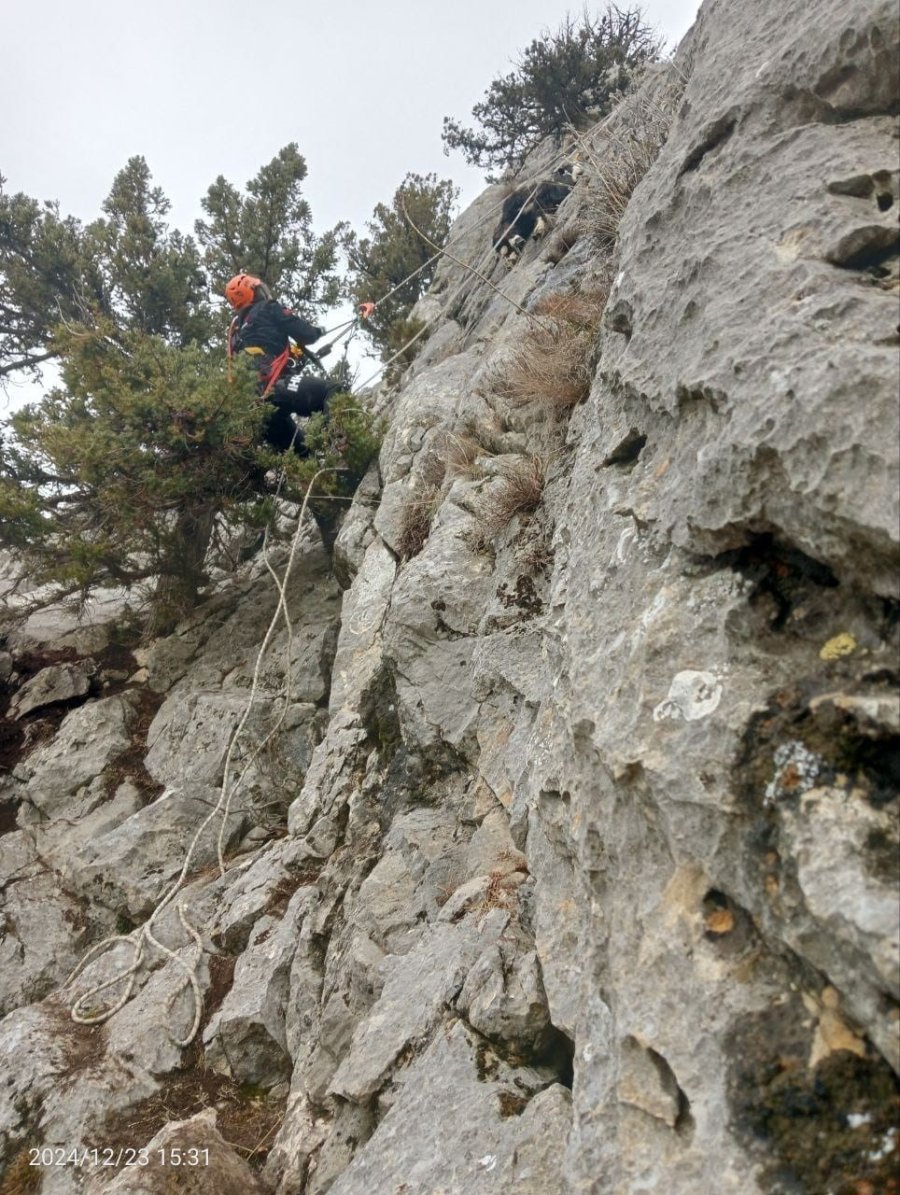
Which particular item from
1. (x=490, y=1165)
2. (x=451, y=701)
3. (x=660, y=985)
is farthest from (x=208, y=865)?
(x=660, y=985)

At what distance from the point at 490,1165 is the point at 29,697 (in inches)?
339

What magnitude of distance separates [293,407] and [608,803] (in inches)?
326

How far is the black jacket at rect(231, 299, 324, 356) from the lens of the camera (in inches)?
386

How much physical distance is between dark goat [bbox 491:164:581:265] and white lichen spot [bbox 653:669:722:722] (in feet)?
33.0

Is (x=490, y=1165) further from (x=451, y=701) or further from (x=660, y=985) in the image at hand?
(x=451, y=701)

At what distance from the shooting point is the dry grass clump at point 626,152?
595 cm

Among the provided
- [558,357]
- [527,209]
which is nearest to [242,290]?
[527,209]

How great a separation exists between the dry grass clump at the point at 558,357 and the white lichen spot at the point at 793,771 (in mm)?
4226

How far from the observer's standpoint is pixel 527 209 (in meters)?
11.3

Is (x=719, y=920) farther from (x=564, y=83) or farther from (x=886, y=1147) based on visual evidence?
(x=564, y=83)

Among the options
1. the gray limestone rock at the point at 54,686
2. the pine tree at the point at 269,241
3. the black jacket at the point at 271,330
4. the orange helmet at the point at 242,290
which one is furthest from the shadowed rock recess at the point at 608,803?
the pine tree at the point at 269,241

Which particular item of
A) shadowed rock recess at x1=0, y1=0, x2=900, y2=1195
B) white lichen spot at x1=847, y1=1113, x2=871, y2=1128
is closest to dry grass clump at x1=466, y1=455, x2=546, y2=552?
shadowed rock recess at x1=0, y1=0, x2=900, y2=1195

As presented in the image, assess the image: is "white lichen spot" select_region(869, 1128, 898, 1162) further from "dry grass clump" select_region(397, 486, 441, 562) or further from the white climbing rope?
"dry grass clump" select_region(397, 486, 441, 562)

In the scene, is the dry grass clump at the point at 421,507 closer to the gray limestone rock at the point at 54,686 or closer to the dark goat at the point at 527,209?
the gray limestone rock at the point at 54,686
